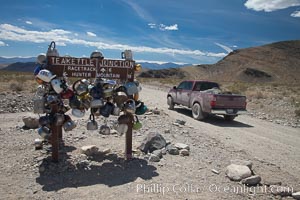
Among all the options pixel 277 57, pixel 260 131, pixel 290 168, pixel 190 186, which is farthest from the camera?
pixel 277 57

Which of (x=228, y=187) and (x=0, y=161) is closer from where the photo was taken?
(x=228, y=187)

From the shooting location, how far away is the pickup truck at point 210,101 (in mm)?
11914

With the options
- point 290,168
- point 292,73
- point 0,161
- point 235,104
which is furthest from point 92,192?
point 292,73

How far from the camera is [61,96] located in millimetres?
5742

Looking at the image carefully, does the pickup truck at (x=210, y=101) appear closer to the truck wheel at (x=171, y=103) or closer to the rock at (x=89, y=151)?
the truck wheel at (x=171, y=103)

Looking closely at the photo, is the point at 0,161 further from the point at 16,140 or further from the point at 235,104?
the point at 235,104

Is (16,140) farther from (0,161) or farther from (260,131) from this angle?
(260,131)

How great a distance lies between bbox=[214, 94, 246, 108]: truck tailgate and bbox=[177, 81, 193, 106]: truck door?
222 cm

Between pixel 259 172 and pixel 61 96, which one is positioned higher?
pixel 61 96

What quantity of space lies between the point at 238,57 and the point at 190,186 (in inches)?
4930

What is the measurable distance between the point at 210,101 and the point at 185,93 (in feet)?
8.18

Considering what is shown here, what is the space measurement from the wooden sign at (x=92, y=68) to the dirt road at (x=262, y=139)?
3984 millimetres

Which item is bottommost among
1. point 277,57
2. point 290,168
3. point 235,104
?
point 290,168

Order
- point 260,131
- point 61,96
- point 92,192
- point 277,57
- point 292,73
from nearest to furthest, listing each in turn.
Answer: point 92,192
point 61,96
point 260,131
point 292,73
point 277,57
